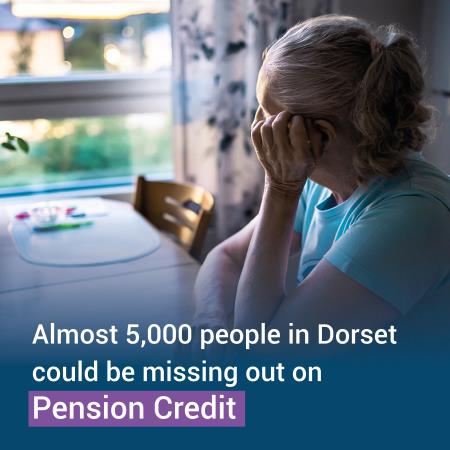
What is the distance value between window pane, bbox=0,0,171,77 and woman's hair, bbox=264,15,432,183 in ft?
5.85

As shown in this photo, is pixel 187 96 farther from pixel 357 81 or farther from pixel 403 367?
pixel 403 367

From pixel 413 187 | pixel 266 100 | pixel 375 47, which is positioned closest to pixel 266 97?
pixel 266 100

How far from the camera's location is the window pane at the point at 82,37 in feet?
8.66

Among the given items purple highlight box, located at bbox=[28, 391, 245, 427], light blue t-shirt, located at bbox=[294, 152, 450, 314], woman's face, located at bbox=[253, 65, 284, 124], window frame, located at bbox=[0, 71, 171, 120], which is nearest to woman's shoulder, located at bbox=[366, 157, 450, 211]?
light blue t-shirt, located at bbox=[294, 152, 450, 314]

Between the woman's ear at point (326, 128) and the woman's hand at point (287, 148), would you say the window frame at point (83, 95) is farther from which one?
the woman's ear at point (326, 128)

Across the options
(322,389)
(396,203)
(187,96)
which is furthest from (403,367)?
(187,96)

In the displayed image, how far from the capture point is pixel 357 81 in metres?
1.05

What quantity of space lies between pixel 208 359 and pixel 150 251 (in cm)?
61

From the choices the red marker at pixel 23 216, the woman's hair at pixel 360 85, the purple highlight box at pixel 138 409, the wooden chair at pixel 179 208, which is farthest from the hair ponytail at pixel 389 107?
the red marker at pixel 23 216

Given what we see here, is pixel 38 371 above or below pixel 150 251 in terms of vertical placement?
above

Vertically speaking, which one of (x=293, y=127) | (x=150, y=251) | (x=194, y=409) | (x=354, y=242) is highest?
(x=293, y=127)

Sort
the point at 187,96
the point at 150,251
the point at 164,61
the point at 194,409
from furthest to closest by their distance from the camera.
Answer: the point at 164,61, the point at 187,96, the point at 150,251, the point at 194,409

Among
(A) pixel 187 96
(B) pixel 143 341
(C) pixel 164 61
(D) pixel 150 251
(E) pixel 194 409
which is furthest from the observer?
(C) pixel 164 61

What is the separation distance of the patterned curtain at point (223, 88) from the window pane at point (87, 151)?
12.8 inches
